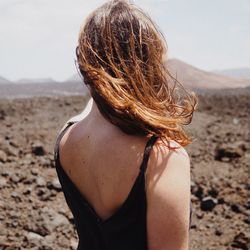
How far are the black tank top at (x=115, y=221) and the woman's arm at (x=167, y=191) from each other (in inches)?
1.2

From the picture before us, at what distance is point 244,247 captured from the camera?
13.4 feet

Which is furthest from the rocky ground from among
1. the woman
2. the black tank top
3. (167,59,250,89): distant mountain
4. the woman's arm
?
(167,59,250,89): distant mountain

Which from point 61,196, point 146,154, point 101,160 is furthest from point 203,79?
point 146,154

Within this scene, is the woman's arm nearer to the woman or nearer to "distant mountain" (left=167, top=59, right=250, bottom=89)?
the woman

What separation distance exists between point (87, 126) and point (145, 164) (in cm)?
33

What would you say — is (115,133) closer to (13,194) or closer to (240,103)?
(13,194)

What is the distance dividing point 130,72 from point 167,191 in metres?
0.41

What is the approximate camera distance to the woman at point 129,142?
4.34 ft

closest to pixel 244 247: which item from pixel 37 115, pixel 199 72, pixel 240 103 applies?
pixel 37 115

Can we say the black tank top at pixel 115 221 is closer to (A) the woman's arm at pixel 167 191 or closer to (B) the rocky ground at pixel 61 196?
(A) the woman's arm at pixel 167 191

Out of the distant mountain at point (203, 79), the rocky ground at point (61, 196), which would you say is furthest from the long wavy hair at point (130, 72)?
the distant mountain at point (203, 79)

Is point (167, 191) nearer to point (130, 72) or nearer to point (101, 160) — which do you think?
point (101, 160)

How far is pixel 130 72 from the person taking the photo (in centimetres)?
140

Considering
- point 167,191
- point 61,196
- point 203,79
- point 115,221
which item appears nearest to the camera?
point 167,191
